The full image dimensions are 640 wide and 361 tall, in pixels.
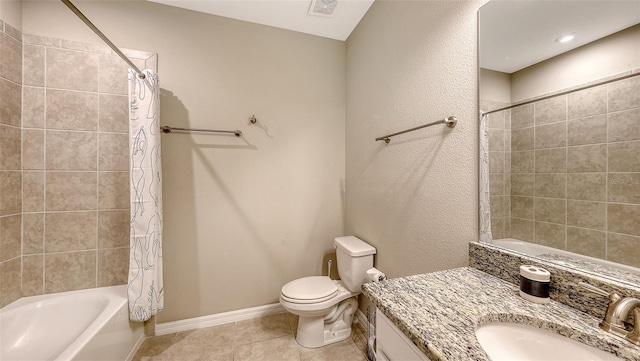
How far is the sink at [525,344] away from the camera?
0.55 meters

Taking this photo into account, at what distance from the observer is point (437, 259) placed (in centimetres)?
113

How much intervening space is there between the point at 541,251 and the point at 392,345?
1.99 feet

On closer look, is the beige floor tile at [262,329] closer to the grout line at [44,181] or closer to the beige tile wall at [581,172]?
the grout line at [44,181]

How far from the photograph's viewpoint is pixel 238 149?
6.23 feet

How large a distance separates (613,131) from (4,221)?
280 centimetres

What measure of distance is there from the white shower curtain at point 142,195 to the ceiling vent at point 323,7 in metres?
1.26

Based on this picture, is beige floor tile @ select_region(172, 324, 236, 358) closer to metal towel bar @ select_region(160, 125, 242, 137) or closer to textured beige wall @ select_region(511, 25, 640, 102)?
metal towel bar @ select_region(160, 125, 242, 137)

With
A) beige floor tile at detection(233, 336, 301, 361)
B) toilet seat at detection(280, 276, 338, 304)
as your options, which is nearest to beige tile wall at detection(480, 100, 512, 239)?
toilet seat at detection(280, 276, 338, 304)

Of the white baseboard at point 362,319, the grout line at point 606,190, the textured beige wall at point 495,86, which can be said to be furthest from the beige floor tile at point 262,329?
the textured beige wall at point 495,86

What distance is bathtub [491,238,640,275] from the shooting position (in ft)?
2.00

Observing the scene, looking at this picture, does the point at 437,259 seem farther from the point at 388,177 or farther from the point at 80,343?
the point at 80,343

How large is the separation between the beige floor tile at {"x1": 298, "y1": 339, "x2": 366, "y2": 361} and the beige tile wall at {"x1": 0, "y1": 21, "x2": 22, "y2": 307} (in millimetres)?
1879

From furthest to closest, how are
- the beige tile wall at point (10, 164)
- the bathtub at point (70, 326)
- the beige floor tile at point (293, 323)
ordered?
the beige floor tile at point (293, 323) → the beige tile wall at point (10, 164) → the bathtub at point (70, 326)

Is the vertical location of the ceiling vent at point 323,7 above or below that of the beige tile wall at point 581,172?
above
